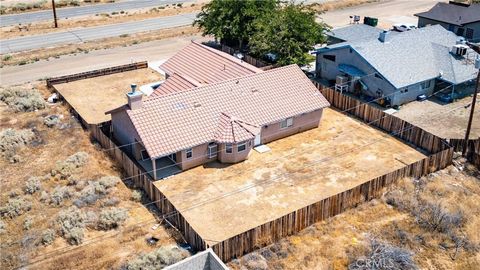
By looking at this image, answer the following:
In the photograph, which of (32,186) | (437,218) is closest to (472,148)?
(437,218)

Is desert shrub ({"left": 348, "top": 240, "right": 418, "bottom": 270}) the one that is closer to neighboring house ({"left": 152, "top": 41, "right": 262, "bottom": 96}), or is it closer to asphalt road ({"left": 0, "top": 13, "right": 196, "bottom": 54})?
neighboring house ({"left": 152, "top": 41, "right": 262, "bottom": 96})

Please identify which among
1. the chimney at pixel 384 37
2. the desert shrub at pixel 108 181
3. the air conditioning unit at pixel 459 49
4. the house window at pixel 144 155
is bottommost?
the desert shrub at pixel 108 181

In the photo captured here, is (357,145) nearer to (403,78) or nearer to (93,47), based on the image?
(403,78)

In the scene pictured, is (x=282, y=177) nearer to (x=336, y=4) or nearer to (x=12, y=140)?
(x=12, y=140)

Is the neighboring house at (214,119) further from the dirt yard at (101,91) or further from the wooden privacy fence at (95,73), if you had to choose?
the wooden privacy fence at (95,73)

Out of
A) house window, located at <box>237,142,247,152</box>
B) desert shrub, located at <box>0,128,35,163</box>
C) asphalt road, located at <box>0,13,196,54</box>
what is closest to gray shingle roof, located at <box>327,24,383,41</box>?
house window, located at <box>237,142,247,152</box>

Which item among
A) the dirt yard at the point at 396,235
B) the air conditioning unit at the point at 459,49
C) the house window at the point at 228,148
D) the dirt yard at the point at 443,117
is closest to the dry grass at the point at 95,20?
the house window at the point at 228,148
